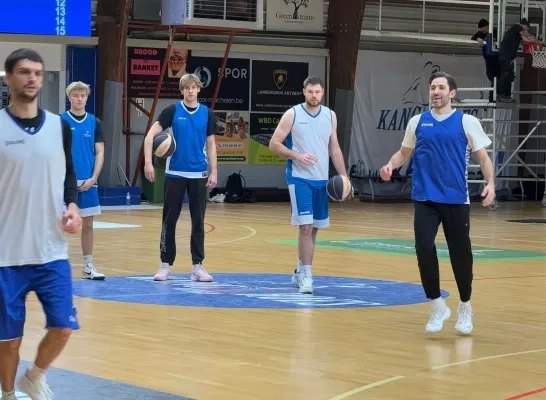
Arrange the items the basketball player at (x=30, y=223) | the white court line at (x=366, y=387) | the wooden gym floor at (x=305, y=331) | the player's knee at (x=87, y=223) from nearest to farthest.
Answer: the basketball player at (x=30, y=223) → the white court line at (x=366, y=387) → the wooden gym floor at (x=305, y=331) → the player's knee at (x=87, y=223)

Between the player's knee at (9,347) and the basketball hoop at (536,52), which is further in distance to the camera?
the basketball hoop at (536,52)

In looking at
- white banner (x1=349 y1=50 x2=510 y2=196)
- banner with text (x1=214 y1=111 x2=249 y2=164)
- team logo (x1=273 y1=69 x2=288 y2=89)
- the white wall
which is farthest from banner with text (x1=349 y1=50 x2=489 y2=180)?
banner with text (x1=214 y1=111 x2=249 y2=164)

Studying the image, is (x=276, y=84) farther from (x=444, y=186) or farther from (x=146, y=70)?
(x=444, y=186)

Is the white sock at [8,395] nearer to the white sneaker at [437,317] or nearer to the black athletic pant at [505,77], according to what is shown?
the white sneaker at [437,317]

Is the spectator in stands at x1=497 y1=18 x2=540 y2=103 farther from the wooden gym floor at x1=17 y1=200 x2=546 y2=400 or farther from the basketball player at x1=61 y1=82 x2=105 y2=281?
the basketball player at x1=61 y1=82 x2=105 y2=281

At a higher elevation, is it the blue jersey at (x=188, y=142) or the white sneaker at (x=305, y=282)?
the blue jersey at (x=188, y=142)

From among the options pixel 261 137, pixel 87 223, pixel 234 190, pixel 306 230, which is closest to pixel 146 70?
pixel 234 190

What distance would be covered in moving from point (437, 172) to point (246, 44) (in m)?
19.7

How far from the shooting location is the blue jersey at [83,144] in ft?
36.6

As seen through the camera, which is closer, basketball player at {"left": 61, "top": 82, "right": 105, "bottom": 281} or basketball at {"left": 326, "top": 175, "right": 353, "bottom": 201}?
basketball at {"left": 326, "top": 175, "right": 353, "bottom": 201}

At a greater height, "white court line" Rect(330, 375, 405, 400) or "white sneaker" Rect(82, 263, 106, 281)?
"white court line" Rect(330, 375, 405, 400)

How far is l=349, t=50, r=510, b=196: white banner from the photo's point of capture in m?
29.3

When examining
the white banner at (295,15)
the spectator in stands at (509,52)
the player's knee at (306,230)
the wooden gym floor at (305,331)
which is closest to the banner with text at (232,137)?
the white banner at (295,15)

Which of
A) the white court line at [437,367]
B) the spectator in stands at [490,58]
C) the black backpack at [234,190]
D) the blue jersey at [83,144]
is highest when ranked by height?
the spectator in stands at [490,58]
